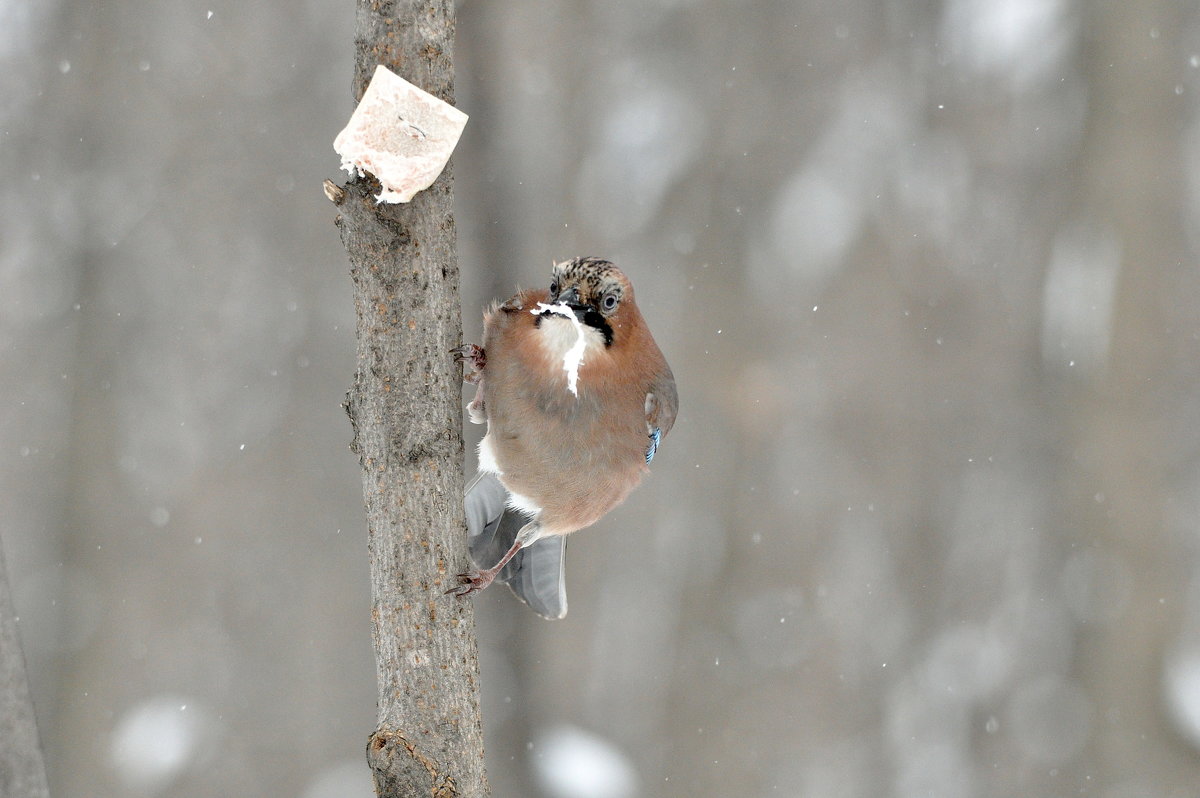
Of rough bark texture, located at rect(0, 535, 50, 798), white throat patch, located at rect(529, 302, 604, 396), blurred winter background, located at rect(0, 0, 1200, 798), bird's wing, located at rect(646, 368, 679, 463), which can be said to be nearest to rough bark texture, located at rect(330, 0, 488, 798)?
rough bark texture, located at rect(0, 535, 50, 798)

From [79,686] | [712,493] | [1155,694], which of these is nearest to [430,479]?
[712,493]

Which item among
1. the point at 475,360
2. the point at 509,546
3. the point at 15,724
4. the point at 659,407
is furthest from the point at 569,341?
the point at 15,724

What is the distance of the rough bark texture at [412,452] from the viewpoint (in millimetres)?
1634

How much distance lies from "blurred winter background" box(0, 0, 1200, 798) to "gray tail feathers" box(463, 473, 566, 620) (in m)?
1.73

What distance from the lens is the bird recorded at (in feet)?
7.71

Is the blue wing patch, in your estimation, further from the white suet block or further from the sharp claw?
the white suet block

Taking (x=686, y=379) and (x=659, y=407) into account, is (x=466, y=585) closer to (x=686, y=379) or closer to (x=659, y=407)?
(x=659, y=407)

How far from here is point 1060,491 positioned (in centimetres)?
500

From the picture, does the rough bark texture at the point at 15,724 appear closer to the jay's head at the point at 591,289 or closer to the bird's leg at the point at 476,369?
the bird's leg at the point at 476,369

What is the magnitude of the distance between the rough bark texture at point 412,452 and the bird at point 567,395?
536 mm

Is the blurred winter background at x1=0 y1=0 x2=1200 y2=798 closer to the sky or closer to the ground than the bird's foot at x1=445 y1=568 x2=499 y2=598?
closer to the sky

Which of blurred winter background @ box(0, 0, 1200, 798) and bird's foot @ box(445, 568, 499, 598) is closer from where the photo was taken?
bird's foot @ box(445, 568, 499, 598)

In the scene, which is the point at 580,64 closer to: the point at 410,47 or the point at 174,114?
the point at 174,114

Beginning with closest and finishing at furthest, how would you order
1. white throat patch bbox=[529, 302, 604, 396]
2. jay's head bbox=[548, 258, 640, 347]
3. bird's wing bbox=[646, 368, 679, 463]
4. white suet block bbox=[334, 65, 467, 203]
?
white suet block bbox=[334, 65, 467, 203] < jay's head bbox=[548, 258, 640, 347] < white throat patch bbox=[529, 302, 604, 396] < bird's wing bbox=[646, 368, 679, 463]
